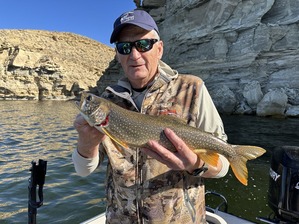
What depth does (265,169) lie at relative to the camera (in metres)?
9.41

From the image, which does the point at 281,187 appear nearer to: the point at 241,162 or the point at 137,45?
the point at 241,162

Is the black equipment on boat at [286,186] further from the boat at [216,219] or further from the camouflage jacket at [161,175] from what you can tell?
the camouflage jacket at [161,175]

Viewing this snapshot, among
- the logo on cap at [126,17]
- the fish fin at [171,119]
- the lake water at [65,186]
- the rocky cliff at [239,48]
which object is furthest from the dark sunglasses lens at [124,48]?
the rocky cliff at [239,48]

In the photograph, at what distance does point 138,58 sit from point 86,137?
31.1 inches

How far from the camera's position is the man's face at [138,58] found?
2.48m

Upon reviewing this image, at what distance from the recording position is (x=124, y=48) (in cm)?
253

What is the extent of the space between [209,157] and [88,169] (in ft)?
3.63

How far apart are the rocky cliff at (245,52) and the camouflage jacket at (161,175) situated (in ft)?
70.1

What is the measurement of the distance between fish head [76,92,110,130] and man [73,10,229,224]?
59mm

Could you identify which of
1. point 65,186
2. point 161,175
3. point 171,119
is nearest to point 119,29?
point 171,119

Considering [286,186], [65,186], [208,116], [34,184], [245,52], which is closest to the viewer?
[208,116]

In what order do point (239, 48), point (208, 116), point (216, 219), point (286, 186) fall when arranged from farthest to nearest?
point (239, 48) < point (216, 219) < point (286, 186) < point (208, 116)

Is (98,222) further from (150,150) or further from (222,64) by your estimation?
(222,64)

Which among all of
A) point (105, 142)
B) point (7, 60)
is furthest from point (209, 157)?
point (7, 60)
